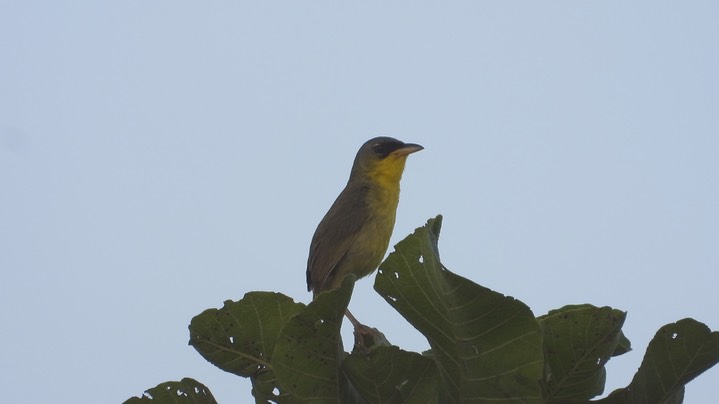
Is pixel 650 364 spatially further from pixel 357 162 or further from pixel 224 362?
pixel 357 162

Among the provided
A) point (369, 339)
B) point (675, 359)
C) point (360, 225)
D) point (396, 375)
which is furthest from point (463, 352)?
point (360, 225)

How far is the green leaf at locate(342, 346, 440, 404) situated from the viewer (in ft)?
8.12

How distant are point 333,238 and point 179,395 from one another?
394cm

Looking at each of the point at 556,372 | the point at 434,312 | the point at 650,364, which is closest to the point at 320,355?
the point at 434,312

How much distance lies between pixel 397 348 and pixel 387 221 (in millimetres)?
4418

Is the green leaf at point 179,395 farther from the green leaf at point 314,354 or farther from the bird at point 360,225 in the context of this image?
the bird at point 360,225

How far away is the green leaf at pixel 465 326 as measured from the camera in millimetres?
2289

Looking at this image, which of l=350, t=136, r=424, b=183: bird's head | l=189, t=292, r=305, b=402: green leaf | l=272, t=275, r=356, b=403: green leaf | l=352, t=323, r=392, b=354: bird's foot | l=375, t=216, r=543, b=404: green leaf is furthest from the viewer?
l=350, t=136, r=424, b=183: bird's head

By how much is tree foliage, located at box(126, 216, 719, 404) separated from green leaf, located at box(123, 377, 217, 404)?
0.26m

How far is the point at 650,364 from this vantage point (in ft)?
8.38

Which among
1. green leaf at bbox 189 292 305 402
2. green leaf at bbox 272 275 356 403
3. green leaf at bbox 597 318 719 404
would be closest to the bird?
green leaf at bbox 189 292 305 402

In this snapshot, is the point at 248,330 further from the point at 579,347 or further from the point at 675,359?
the point at 675,359

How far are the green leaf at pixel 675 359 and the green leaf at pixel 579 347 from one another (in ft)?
0.37

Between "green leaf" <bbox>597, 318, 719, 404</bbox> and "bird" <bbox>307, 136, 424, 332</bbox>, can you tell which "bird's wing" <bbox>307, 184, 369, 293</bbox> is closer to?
"bird" <bbox>307, 136, 424, 332</bbox>
